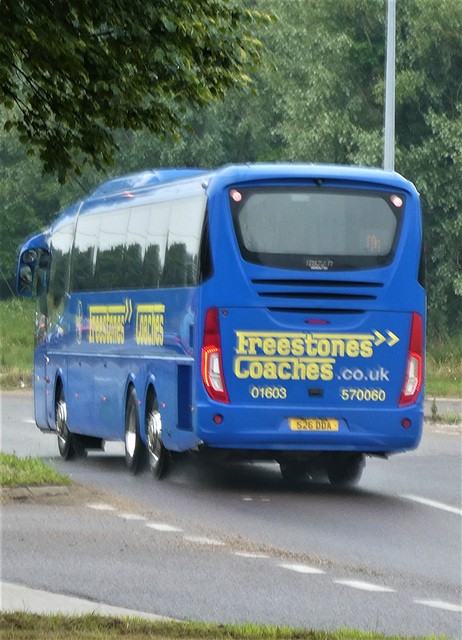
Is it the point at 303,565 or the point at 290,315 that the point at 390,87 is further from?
the point at 303,565

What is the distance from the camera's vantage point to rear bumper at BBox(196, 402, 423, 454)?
1560cm

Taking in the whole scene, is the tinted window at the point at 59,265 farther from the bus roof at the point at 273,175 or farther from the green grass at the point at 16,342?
the green grass at the point at 16,342

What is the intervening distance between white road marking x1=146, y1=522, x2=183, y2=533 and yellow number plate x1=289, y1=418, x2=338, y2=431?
273cm

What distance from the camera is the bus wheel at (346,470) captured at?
1733 centimetres

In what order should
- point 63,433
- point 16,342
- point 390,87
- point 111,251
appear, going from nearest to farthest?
point 111,251, point 63,433, point 390,87, point 16,342

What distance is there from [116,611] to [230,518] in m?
5.30

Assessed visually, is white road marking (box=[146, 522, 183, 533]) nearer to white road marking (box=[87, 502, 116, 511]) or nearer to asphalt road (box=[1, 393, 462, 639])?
asphalt road (box=[1, 393, 462, 639])

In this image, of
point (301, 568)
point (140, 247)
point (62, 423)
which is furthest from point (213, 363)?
point (62, 423)

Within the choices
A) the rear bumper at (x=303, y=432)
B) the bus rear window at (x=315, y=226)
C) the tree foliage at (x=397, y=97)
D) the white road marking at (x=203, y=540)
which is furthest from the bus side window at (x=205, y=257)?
the tree foliage at (x=397, y=97)

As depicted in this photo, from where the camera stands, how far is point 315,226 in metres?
16.1

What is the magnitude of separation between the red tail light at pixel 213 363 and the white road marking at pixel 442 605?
20.5 ft

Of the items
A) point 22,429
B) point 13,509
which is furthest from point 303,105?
point 13,509

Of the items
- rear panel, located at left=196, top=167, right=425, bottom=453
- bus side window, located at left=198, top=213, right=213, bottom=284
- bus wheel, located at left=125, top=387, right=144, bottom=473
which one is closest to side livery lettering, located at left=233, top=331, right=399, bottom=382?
rear panel, located at left=196, top=167, right=425, bottom=453

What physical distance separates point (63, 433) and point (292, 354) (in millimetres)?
6395
